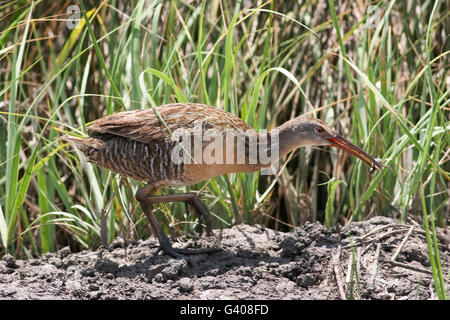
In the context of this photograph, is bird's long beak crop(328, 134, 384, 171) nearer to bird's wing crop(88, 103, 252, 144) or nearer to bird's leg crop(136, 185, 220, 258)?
bird's wing crop(88, 103, 252, 144)

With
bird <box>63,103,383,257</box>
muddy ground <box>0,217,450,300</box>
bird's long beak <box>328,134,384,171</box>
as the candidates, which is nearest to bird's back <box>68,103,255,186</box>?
bird <box>63,103,383,257</box>

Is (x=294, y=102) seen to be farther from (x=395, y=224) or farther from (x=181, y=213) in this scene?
(x=395, y=224)

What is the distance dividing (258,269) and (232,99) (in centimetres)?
134

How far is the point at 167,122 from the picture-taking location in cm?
426

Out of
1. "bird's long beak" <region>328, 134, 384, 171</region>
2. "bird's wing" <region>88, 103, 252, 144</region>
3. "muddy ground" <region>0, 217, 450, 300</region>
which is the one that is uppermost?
"bird's wing" <region>88, 103, 252, 144</region>

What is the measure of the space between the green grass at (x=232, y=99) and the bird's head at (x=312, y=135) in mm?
164

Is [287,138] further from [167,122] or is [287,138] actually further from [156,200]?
[156,200]

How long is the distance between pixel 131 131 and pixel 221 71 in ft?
3.66

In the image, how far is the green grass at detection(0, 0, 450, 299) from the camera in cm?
446

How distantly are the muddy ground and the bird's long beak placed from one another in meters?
0.33

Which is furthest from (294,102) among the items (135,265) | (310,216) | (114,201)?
(135,265)

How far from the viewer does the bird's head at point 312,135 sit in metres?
4.39

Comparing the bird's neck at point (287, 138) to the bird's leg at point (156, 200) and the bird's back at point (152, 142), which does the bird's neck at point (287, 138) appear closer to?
the bird's back at point (152, 142)

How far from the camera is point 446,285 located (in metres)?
3.57
